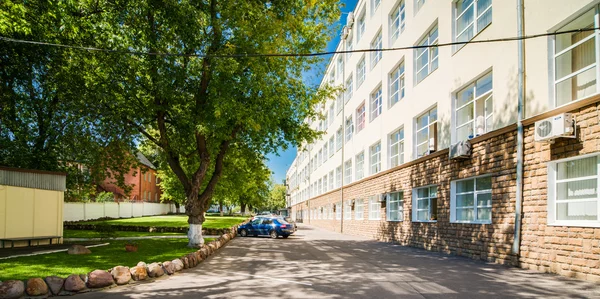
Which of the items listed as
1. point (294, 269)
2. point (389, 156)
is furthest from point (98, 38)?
point (389, 156)

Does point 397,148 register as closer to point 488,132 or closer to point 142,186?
point 488,132

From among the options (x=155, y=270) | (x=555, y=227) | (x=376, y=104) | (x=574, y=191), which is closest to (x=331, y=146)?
(x=376, y=104)

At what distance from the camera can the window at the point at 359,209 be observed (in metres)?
28.8

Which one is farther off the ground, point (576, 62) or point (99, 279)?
point (576, 62)

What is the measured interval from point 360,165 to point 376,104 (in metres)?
5.47

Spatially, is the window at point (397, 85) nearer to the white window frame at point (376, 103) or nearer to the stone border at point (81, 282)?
the white window frame at point (376, 103)

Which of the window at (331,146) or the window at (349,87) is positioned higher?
the window at (349,87)

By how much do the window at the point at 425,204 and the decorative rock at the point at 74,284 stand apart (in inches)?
534

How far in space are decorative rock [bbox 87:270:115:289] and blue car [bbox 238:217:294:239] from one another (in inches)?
716

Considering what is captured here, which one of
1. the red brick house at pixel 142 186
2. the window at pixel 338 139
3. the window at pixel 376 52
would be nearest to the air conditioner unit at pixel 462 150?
the window at pixel 376 52

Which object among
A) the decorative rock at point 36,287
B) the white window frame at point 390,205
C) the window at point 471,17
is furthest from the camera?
the white window frame at point 390,205

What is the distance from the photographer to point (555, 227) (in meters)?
10.2

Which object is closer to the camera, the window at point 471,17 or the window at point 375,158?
the window at point 471,17

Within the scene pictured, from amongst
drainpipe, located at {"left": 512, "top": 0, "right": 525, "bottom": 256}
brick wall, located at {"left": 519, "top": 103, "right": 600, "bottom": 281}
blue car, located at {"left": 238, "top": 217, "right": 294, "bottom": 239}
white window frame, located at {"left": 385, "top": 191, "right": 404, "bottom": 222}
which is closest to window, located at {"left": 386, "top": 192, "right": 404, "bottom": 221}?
white window frame, located at {"left": 385, "top": 191, "right": 404, "bottom": 222}
